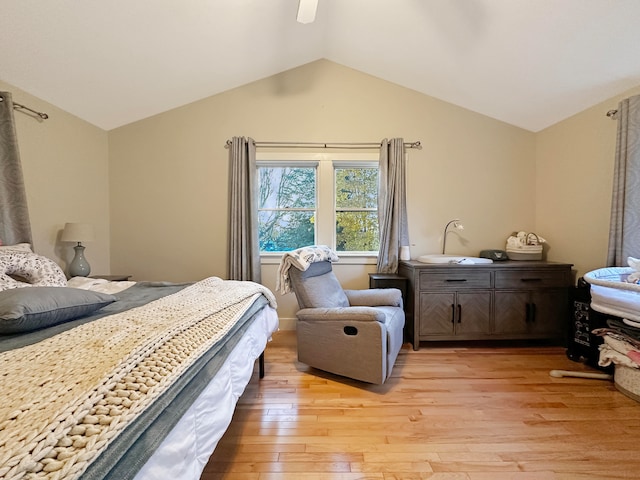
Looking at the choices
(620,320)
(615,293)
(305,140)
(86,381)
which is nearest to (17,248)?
(86,381)

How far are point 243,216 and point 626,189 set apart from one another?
11.0 ft

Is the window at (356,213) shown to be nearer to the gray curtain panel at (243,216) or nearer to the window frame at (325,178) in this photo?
the window frame at (325,178)

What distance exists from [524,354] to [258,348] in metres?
2.47

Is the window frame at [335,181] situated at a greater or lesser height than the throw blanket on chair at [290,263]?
greater

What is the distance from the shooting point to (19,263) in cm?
172

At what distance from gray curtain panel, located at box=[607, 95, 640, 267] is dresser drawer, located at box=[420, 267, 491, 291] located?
92 cm

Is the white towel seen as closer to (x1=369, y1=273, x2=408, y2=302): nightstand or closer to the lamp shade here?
(x1=369, y1=273, x2=408, y2=302): nightstand

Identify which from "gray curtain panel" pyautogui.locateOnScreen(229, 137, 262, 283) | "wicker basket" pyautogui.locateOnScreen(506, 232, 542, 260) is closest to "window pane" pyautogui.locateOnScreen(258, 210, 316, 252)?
"gray curtain panel" pyautogui.locateOnScreen(229, 137, 262, 283)

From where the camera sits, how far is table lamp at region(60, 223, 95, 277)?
2453mm

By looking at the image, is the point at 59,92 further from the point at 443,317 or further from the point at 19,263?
the point at 443,317

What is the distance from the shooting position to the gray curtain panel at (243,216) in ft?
10.0

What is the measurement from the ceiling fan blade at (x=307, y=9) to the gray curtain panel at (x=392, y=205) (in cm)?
155

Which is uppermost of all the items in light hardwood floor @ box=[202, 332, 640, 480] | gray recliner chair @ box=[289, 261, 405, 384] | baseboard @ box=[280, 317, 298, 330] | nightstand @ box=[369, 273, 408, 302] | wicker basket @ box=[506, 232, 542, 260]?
wicker basket @ box=[506, 232, 542, 260]

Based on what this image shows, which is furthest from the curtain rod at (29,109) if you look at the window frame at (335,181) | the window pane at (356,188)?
the window pane at (356,188)
